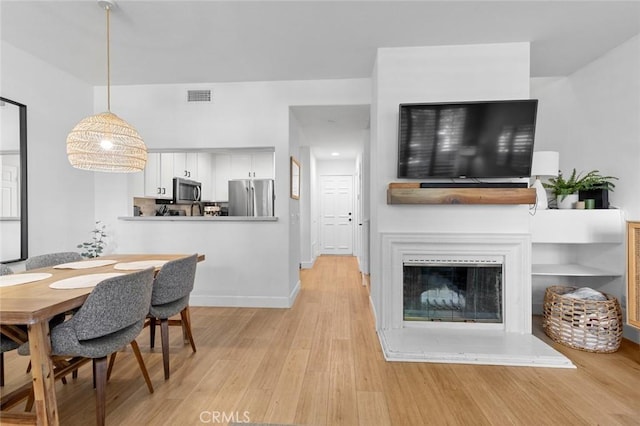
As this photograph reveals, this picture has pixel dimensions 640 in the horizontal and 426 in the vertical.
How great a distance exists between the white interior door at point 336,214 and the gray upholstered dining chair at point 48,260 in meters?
5.36

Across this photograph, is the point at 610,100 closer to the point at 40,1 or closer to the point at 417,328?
the point at 417,328

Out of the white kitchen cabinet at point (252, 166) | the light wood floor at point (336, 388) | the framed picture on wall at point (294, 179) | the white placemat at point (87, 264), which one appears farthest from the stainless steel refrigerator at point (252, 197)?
the white placemat at point (87, 264)

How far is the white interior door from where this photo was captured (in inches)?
289

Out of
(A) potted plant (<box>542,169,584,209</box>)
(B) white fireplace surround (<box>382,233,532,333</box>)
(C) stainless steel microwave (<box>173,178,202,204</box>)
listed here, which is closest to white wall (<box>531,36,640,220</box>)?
(A) potted plant (<box>542,169,584,209</box>)

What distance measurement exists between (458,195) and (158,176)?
3828mm

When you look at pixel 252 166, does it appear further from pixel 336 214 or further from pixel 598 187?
pixel 598 187

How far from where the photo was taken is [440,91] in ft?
8.68

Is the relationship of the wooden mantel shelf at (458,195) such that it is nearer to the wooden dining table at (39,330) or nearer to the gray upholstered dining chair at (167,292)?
the gray upholstered dining chair at (167,292)

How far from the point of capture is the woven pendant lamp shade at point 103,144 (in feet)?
6.59

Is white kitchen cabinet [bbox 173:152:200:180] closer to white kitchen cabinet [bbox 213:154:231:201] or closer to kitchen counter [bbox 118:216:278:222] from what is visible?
white kitchen cabinet [bbox 213:154:231:201]

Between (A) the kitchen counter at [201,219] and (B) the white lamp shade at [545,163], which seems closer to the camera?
(B) the white lamp shade at [545,163]

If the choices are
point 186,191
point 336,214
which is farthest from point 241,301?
point 336,214

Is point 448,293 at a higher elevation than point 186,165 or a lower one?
lower

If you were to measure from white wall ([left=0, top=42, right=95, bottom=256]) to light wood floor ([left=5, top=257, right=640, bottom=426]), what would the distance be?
1.28 m
